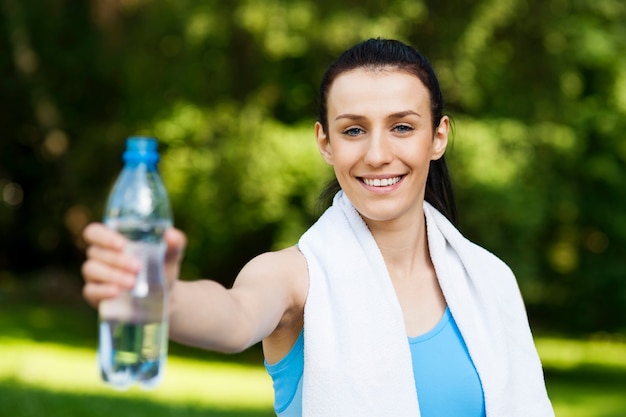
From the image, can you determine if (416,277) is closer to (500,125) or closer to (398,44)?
(398,44)

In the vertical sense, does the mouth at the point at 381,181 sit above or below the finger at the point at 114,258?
above

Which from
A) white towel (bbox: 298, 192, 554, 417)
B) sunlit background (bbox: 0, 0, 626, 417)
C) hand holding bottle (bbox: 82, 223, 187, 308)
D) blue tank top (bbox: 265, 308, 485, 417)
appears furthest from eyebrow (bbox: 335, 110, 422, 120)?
sunlit background (bbox: 0, 0, 626, 417)

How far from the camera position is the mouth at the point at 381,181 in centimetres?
261

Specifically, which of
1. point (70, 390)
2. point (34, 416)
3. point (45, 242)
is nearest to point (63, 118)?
point (45, 242)

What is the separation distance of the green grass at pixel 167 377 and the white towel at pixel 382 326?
19.1ft

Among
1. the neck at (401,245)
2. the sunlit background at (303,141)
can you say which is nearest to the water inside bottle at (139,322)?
the neck at (401,245)

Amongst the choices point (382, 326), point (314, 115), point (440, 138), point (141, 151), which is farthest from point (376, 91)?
point (314, 115)

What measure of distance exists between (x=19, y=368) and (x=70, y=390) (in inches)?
54.3

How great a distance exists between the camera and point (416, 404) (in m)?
2.54

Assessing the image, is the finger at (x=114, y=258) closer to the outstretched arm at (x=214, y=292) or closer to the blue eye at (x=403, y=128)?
the outstretched arm at (x=214, y=292)

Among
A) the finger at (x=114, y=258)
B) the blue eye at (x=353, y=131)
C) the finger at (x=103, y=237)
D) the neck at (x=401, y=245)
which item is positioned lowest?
the finger at (x=114, y=258)

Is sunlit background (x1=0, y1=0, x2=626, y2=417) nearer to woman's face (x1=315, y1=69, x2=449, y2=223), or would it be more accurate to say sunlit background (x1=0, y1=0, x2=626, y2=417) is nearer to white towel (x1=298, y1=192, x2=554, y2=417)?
white towel (x1=298, y1=192, x2=554, y2=417)

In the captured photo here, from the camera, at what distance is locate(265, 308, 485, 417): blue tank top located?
8.50 feet

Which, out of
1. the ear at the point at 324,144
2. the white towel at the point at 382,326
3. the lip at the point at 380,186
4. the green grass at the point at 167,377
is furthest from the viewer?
the green grass at the point at 167,377
